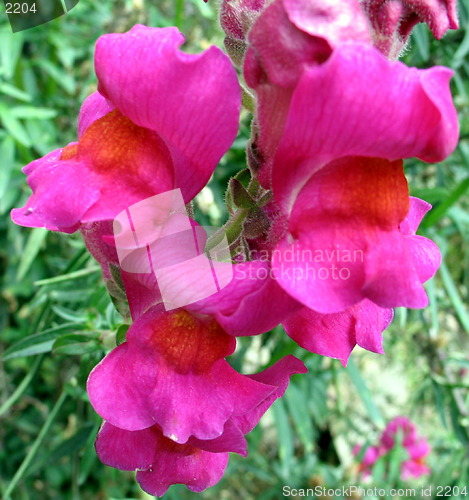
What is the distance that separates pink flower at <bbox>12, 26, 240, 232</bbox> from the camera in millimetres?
386

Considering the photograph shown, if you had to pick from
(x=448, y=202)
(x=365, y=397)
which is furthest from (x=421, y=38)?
(x=365, y=397)

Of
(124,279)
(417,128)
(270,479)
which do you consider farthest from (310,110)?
(270,479)

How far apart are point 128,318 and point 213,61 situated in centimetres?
27

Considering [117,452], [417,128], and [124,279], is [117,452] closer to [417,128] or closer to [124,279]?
[124,279]

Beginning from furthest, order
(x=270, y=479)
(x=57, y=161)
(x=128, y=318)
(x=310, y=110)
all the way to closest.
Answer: (x=270, y=479)
(x=128, y=318)
(x=57, y=161)
(x=310, y=110)

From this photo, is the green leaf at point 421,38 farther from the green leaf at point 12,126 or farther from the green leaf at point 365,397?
the green leaf at point 12,126

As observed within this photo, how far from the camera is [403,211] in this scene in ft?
1.30

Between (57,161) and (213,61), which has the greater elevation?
(213,61)

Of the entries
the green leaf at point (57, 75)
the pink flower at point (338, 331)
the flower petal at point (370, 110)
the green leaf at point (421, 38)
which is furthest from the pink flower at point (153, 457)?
the green leaf at point (57, 75)

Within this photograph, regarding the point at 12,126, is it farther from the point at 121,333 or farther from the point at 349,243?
the point at 349,243

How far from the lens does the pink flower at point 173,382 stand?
0.42 metres

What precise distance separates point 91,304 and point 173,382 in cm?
42

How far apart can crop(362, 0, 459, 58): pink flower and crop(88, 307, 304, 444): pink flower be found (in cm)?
22

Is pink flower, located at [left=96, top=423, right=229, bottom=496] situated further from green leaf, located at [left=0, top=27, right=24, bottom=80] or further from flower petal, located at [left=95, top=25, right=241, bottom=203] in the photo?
green leaf, located at [left=0, top=27, right=24, bottom=80]
